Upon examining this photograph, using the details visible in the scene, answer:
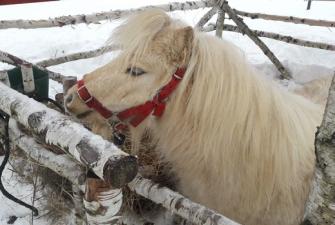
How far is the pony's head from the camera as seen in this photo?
6.45 ft

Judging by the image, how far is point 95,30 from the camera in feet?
25.3

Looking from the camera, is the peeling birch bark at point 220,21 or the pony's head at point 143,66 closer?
the pony's head at point 143,66

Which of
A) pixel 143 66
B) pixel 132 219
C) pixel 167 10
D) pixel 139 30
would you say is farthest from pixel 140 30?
pixel 167 10

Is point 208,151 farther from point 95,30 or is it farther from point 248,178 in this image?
point 95,30

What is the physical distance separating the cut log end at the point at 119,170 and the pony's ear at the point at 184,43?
0.75 m

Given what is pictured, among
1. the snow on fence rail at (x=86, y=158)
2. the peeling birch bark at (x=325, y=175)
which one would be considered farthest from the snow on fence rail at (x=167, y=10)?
the peeling birch bark at (x=325, y=175)

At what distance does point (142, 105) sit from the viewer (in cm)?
203

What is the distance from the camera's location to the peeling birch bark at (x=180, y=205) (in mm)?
1740

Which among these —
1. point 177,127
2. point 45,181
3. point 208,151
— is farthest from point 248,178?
point 45,181

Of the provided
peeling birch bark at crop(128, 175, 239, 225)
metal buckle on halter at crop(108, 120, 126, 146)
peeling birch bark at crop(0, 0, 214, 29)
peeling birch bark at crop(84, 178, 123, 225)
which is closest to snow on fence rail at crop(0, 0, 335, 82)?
peeling birch bark at crop(0, 0, 214, 29)

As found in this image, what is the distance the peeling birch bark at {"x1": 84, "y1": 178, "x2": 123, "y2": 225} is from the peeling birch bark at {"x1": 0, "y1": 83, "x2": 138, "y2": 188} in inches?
5.6

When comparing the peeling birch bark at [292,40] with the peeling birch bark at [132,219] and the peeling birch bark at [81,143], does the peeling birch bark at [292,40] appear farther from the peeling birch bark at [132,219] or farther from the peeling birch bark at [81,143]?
the peeling birch bark at [81,143]

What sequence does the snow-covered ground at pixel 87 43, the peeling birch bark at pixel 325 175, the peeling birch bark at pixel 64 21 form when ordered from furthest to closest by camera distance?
the snow-covered ground at pixel 87 43, the peeling birch bark at pixel 64 21, the peeling birch bark at pixel 325 175

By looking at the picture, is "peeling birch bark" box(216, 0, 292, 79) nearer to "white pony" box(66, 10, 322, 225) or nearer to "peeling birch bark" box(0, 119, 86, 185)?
"white pony" box(66, 10, 322, 225)
